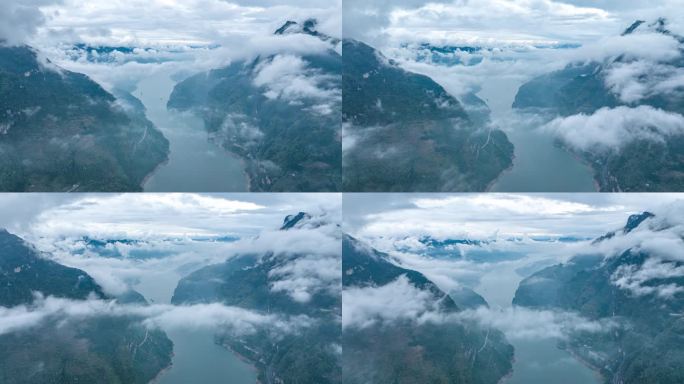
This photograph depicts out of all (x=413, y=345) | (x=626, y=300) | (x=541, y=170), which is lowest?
(x=413, y=345)

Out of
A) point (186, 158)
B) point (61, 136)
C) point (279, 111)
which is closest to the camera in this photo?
point (61, 136)

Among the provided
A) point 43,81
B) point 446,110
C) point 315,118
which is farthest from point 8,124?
point 446,110

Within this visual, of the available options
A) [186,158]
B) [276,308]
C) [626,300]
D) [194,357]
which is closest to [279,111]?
[186,158]

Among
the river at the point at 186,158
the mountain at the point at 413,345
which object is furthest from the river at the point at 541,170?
the river at the point at 186,158

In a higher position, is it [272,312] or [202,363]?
[272,312]

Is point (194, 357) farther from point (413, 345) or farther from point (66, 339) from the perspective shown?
point (413, 345)

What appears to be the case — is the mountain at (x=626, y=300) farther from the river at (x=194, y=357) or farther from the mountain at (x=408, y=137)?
the river at (x=194, y=357)
